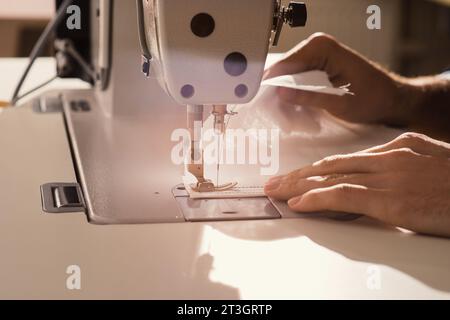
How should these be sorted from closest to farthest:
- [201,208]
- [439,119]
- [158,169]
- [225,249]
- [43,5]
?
1. [225,249]
2. [201,208]
3. [158,169]
4. [439,119]
5. [43,5]

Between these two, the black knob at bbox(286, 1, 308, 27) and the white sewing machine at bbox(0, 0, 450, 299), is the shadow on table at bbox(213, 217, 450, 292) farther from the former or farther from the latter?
the black knob at bbox(286, 1, 308, 27)

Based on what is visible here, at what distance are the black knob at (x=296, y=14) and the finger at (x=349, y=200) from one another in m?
0.20

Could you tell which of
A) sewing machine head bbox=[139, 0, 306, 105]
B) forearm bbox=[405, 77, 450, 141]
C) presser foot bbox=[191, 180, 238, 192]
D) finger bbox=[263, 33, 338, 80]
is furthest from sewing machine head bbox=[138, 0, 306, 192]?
forearm bbox=[405, 77, 450, 141]

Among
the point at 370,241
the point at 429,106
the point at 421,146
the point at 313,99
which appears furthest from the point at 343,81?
the point at 370,241

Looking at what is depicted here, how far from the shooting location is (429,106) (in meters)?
1.48

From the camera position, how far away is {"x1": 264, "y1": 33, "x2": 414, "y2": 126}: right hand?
133 cm

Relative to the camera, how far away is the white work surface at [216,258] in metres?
0.70

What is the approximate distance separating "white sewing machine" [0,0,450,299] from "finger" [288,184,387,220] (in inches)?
0.7

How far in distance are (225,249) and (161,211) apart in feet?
0.41

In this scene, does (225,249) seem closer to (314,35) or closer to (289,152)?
(289,152)

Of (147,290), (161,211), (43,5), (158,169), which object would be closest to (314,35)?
(158,169)

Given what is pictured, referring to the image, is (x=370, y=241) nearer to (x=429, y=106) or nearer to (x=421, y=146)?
(x=421, y=146)

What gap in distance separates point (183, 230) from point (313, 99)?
0.58 metres

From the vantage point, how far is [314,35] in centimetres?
133
